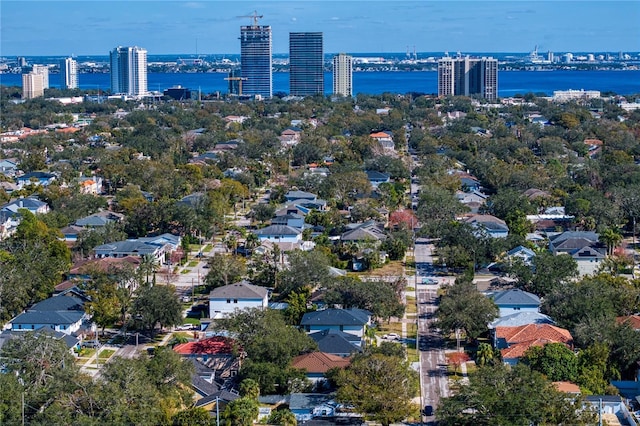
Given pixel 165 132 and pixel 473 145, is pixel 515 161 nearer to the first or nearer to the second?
pixel 473 145

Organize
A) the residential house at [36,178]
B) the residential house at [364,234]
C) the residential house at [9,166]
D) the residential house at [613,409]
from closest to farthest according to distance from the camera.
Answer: the residential house at [613,409]
the residential house at [364,234]
the residential house at [36,178]
the residential house at [9,166]

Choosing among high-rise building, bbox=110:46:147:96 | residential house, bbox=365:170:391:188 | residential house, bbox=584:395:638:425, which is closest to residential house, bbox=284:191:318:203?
residential house, bbox=365:170:391:188

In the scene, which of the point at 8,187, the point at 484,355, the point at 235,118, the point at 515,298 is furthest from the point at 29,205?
the point at 235,118

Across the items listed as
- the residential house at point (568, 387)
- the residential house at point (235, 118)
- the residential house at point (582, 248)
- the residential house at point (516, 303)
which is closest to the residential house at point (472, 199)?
the residential house at point (582, 248)

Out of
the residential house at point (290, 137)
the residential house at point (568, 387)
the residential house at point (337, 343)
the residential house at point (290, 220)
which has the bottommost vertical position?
the residential house at point (568, 387)

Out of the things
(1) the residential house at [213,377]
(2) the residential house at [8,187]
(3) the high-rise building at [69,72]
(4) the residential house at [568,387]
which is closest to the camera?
(1) the residential house at [213,377]

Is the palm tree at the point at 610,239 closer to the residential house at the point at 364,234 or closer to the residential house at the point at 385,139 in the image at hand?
the residential house at the point at 364,234

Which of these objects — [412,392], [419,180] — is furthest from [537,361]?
[419,180]
